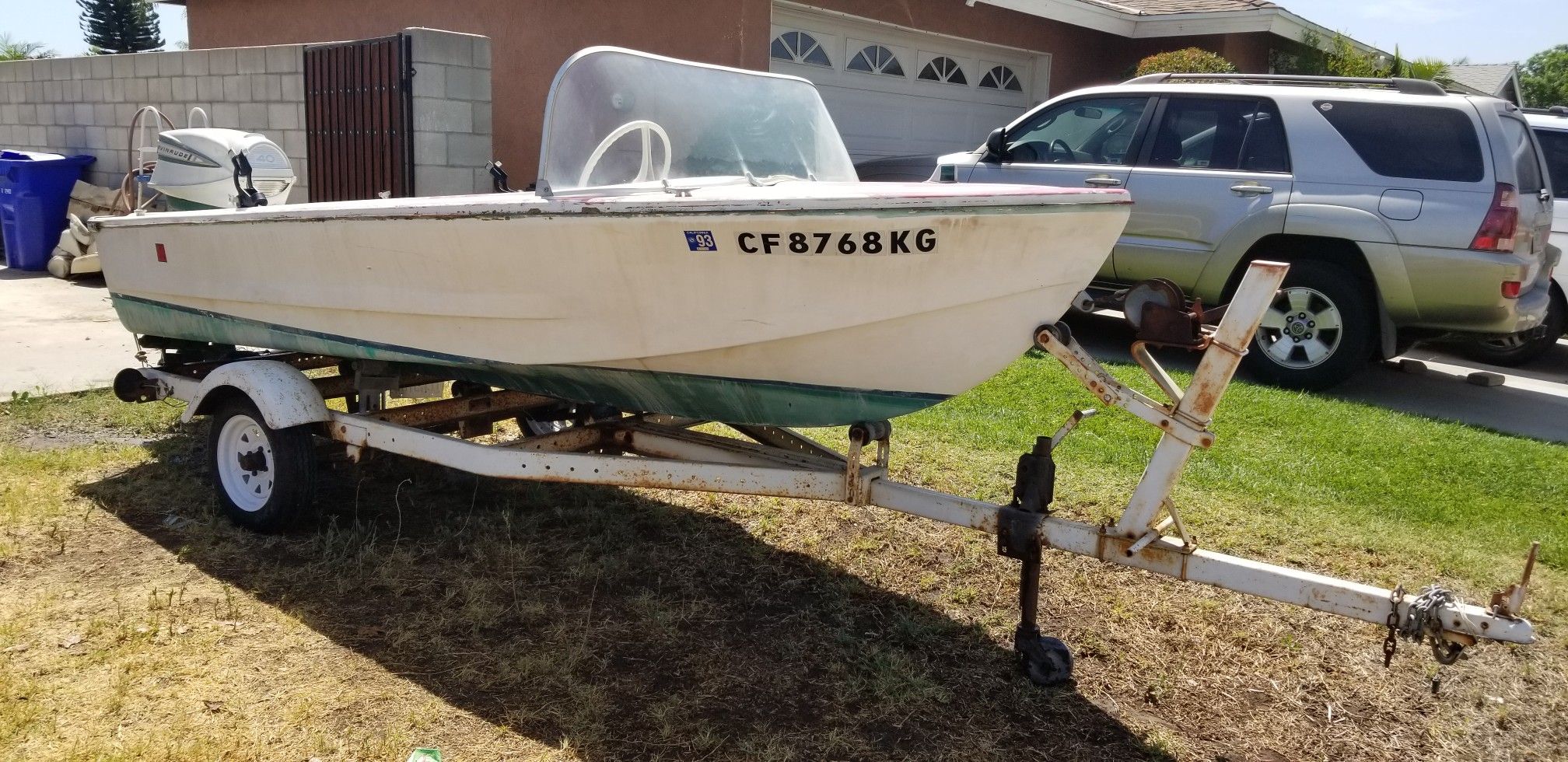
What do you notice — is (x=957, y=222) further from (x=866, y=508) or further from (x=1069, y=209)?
(x=866, y=508)

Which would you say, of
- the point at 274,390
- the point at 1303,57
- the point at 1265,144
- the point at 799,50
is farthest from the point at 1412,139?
the point at 1303,57

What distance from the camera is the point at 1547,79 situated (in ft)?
157

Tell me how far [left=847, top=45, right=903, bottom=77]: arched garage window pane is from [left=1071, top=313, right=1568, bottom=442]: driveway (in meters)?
4.49

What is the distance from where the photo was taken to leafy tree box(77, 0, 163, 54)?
39875 mm

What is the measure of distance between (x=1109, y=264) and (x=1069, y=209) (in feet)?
16.5

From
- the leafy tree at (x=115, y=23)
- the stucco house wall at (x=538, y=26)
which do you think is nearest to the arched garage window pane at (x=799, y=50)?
the stucco house wall at (x=538, y=26)

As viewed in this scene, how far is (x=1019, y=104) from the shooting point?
15055mm

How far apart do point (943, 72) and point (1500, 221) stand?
789 cm

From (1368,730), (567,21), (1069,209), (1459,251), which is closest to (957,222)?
(1069,209)

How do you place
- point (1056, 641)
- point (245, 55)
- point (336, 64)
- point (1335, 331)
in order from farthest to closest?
point (245, 55) → point (336, 64) → point (1335, 331) → point (1056, 641)

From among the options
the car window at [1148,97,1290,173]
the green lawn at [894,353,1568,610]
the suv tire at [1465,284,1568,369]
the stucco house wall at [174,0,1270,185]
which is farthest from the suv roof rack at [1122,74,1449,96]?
the stucco house wall at [174,0,1270,185]

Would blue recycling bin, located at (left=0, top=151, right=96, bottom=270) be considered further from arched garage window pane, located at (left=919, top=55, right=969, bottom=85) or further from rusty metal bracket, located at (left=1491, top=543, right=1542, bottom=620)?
rusty metal bracket, located at (left=1491, top=543, right=1542, bottom=620)

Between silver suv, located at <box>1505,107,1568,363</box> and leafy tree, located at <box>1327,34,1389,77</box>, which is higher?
leafy tree, located at <box>1327,34,1389,77</box>

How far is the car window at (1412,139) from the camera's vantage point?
22.7 ft
